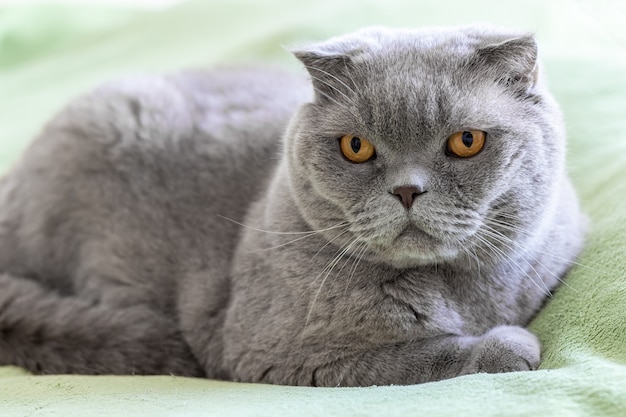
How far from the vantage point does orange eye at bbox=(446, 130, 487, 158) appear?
4.00ft

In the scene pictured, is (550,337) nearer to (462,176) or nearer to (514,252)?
(514,252)

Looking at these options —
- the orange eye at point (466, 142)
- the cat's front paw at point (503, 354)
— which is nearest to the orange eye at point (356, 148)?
the orange eye at point (466, 142)

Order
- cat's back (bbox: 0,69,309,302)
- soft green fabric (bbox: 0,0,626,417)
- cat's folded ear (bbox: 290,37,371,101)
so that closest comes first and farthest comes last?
soft green fabric (bbox: 0,0,626,417)
cat's folded ear (bbox: 290,37,371,101)
cat's back (bbox: 0,69,309,302)

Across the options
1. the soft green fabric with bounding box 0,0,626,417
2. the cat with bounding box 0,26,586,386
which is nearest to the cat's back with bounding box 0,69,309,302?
the cat with bounding box 0,26,586,386

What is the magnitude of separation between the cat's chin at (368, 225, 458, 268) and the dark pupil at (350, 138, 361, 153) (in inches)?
6.4

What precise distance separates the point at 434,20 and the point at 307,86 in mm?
710

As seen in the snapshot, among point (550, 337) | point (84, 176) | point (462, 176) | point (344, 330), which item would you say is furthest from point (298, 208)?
point (84, 176)

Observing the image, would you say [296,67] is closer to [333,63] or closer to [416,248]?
[333,63]

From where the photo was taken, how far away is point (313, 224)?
1.38m

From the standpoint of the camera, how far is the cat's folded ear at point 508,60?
4.10 ft

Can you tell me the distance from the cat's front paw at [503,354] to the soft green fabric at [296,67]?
36 millimetres

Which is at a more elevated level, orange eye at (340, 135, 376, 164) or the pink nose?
orange eye at (340, 135, 376, 164)

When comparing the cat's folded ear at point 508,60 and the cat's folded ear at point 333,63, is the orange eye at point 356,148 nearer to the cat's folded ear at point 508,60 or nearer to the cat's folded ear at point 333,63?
the cat's folded ear at point 333,63

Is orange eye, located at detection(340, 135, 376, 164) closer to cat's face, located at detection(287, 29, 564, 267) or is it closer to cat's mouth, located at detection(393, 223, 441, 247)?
cat's face, located at detection(287, 29, 564, 267)
